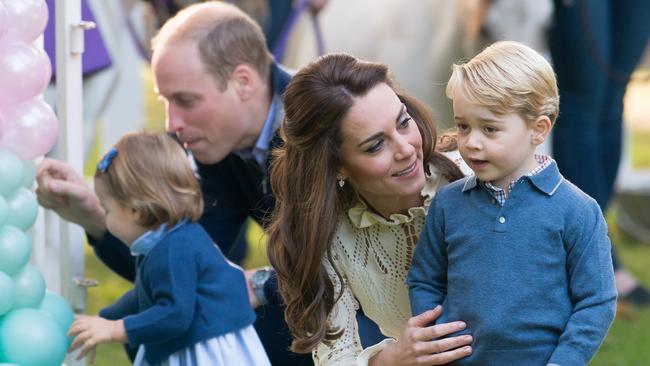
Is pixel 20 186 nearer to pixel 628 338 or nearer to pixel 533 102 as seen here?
pixel 533 102

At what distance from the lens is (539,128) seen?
8.76 ft

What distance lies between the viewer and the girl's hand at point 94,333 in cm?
323

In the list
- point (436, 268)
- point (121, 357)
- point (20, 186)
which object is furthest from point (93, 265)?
point (436, 268)

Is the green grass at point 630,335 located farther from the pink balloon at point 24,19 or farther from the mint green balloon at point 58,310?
the pink balloon at point 24,19

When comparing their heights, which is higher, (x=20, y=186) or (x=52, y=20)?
(x=52, y=20)

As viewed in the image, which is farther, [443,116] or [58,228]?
[443,116]

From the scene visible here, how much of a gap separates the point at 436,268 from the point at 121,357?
232cm

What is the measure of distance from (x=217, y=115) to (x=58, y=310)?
71 cm

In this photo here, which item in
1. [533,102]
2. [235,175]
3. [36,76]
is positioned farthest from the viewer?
[235,175]

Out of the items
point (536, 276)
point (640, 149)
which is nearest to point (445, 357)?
point (536, 276)

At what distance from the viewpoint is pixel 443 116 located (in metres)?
5.42

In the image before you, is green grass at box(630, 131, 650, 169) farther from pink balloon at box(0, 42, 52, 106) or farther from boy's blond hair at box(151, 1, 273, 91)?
pink balloon at box(0, 42, 52, 106)

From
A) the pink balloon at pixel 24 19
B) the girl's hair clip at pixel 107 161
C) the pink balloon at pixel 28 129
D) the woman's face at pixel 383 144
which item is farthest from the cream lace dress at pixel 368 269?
the pink balloon at pixel 24 19

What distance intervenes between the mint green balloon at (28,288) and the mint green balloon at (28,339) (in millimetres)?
25
